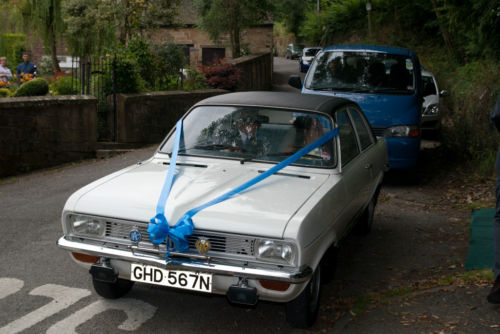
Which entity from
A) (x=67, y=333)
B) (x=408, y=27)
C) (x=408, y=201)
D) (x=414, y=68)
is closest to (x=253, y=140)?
(x=67, y=333)

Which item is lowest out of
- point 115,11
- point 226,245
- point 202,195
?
point 226,245

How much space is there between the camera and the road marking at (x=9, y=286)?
5.20 m

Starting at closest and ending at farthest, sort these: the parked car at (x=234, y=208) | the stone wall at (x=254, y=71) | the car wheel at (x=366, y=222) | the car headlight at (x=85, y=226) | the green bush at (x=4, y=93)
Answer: the parked car at (x=234, y=208) < the car headlight at (x=85, y=226) < the car wheel at (x=366, y=222) < the green bush at (x=4, y=93) < the stone wall at (x=254, y=71)

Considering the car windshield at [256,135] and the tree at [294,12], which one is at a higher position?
the tree at [294,12]

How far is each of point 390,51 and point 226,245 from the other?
6.92 meters

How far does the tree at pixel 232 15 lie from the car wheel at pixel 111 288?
25.5 meters

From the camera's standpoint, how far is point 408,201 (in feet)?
29.1

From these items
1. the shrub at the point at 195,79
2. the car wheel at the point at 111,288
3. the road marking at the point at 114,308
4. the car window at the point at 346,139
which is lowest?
the road marking at the point at 114,308

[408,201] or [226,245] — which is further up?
[226,245]

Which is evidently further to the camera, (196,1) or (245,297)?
(196,1)

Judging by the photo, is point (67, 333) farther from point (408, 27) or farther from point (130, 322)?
point (408, 27)

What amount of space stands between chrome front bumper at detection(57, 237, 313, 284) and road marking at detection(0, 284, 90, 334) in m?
0.73

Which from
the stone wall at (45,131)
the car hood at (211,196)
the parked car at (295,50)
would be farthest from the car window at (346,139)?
the parked car at (295,50)

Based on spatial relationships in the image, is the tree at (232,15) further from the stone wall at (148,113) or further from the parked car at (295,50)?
the parked car at (295,50)
